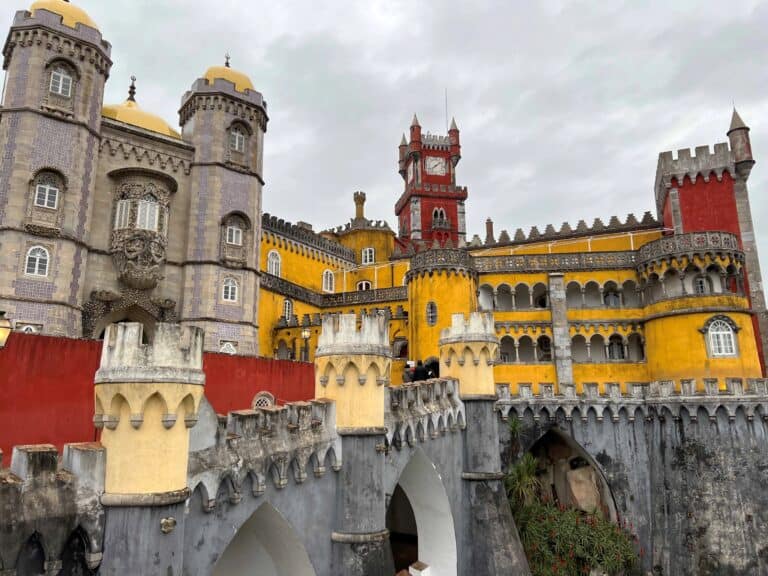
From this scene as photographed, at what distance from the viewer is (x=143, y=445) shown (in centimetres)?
658

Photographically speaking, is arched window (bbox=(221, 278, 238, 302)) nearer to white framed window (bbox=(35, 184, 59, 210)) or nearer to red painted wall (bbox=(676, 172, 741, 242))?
white framed window (bbox=(35, 184, 59, 210))

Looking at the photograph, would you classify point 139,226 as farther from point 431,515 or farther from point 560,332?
point 560,332

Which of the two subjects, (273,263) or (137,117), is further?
(273,263)

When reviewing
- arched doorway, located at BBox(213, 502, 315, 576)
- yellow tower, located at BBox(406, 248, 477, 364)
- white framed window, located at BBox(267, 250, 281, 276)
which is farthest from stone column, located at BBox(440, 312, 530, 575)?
white framed window, located at BBox(267, 250, 281, 276)

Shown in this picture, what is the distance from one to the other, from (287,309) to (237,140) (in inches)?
508

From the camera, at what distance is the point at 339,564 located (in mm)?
10516

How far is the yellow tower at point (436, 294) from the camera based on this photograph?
30.9 metres

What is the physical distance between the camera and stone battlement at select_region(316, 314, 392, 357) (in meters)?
11.1

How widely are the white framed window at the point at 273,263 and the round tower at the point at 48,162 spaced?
15.5 m

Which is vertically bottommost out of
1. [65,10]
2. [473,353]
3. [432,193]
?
[473,353]

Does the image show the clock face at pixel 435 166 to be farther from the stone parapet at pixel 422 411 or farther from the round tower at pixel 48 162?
the stone parapet at pixel 422 411

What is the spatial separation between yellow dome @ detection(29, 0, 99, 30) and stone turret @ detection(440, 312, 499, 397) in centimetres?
2214

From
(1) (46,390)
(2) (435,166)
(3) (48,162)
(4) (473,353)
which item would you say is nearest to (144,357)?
(1) (46,390)

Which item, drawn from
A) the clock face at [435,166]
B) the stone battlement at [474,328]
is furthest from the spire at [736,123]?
the clock face at [435,166]
